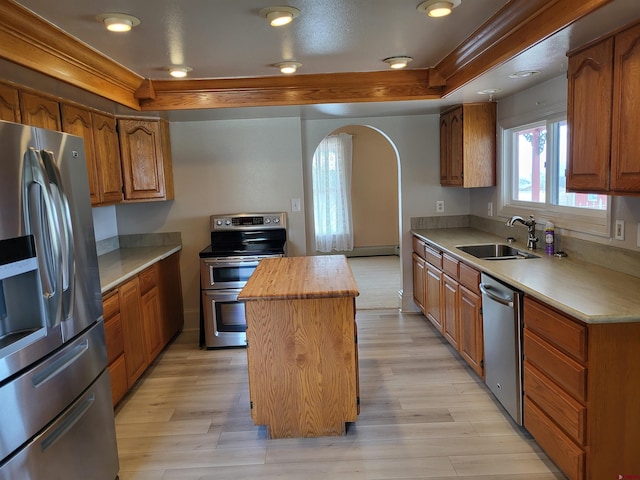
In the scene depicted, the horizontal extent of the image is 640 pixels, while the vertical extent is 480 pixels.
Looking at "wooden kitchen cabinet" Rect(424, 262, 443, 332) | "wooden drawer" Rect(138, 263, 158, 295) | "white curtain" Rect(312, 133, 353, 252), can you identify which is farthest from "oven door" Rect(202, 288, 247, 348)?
"white curtain" Rect(312, 133, 353, 252)

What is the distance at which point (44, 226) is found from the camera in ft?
5.50

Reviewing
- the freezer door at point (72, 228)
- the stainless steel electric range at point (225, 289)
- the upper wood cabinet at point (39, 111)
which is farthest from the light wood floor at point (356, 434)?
the upper wood cabinet at point (39, 111)

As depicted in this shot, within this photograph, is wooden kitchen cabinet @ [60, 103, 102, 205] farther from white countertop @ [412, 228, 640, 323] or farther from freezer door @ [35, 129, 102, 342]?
white countertop @ [412, 228, 640, 323]

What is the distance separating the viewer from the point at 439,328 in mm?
3924

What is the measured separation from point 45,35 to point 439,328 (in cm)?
338

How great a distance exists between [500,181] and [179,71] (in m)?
2.77

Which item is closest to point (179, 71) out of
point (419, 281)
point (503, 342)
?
point (503, 342)

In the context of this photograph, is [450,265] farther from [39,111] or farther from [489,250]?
[39,111]

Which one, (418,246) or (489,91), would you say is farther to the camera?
(418,246)

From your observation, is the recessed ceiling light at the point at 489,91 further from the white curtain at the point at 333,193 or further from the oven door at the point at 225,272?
the white curtain at the point at 333,193

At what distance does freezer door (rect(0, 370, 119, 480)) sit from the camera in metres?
1.60

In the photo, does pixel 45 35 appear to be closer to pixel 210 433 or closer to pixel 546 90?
pixel 210 433

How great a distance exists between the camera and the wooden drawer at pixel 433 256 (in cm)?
381

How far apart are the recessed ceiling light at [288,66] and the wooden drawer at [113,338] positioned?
1.96m
